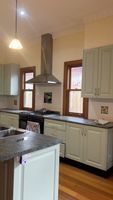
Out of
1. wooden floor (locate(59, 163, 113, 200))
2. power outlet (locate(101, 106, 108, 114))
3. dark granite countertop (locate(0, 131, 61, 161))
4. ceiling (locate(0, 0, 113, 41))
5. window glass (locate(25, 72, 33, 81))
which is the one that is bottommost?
wooden floor (locate(59, 163, 113, 200))

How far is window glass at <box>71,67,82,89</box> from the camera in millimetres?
4219

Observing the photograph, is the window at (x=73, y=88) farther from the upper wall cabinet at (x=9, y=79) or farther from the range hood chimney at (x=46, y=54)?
the upper wall cabinet at (x=9, y=79)

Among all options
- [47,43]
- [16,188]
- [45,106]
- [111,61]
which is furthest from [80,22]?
[16,188]

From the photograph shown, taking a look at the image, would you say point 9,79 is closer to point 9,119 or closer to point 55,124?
point 9,119

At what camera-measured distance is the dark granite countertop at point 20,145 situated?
1483 millimetres

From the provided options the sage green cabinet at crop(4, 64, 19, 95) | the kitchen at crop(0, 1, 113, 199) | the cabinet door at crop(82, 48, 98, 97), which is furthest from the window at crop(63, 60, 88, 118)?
the sage green cabinet at crop(4, 64, 19, 95)

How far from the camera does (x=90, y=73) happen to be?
11.3 ft

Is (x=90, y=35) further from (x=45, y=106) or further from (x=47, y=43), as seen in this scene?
(x=45, y=106)

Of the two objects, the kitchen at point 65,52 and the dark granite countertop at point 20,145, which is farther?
the kitchen at point 65,52

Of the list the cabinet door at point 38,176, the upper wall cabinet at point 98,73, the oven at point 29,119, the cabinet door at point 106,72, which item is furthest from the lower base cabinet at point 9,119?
the cabinet door at point 38,176

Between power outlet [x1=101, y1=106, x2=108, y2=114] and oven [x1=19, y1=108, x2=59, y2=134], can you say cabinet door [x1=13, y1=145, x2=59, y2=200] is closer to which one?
power outlet [x1=101, y1=106, x2=108, y2=114]

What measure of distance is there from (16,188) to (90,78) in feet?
8.12

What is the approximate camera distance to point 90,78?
3.45 meters

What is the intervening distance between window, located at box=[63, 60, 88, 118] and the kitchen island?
2318 mm
